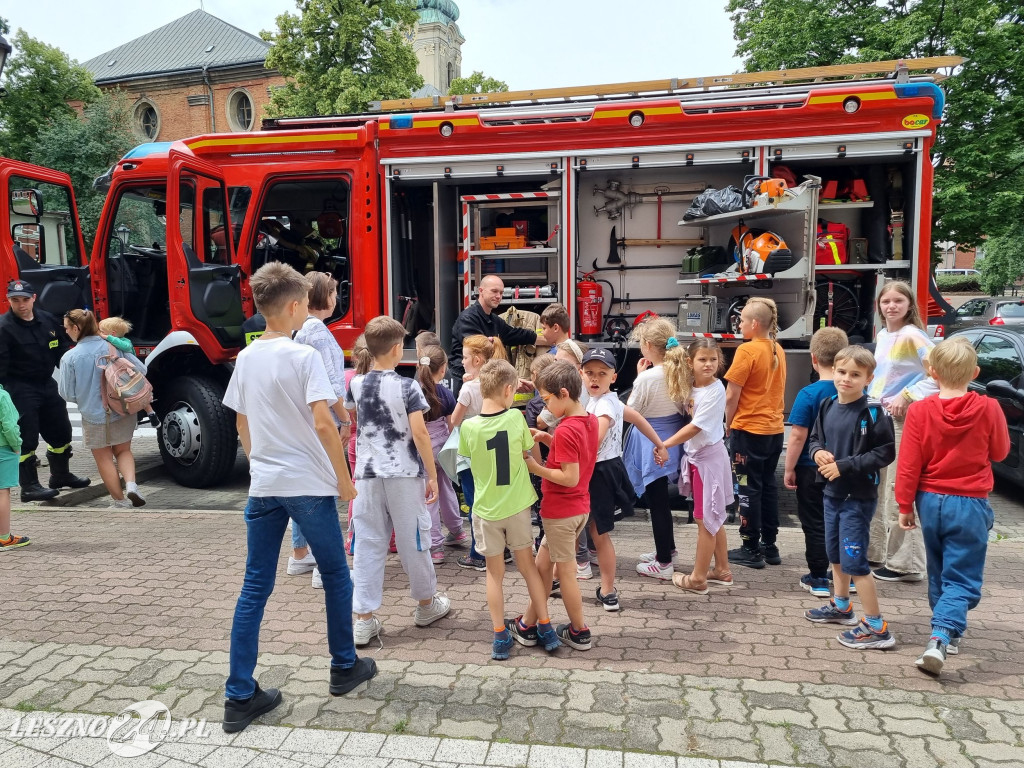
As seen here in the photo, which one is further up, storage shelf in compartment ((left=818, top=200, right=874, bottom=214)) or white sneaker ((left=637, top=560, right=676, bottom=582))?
storage shelf in compartment ((left=818, top=200, right=874, bottom=214))

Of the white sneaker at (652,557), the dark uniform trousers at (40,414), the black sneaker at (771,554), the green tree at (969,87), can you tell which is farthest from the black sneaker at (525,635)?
the green tree at (969,87)

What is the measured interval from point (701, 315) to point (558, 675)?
3.87 meters

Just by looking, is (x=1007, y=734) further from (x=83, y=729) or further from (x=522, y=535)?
(x=83, y=729)

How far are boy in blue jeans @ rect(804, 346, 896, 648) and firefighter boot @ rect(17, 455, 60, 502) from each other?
21.3 ft

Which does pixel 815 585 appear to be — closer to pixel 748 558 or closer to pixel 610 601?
pixel 748 558

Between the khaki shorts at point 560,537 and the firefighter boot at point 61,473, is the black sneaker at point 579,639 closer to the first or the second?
the khaki shorts at point 560,537

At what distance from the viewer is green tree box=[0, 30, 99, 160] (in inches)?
1221

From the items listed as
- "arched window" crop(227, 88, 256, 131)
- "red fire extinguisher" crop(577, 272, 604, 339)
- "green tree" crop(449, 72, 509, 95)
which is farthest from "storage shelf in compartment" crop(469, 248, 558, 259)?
"arched window" crop(227, 88, 256, 131)

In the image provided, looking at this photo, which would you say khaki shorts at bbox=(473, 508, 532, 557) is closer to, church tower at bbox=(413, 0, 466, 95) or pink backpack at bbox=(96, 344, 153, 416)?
pink backpack at bbox=(96, 344, 153, 416)

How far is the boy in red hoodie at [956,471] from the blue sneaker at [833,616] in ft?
1.70

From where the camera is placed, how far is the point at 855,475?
3535 mm

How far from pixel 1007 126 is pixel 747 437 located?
16.5 metres

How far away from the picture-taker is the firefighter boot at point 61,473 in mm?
6906

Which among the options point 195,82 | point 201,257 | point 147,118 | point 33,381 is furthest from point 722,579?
point 147,118
